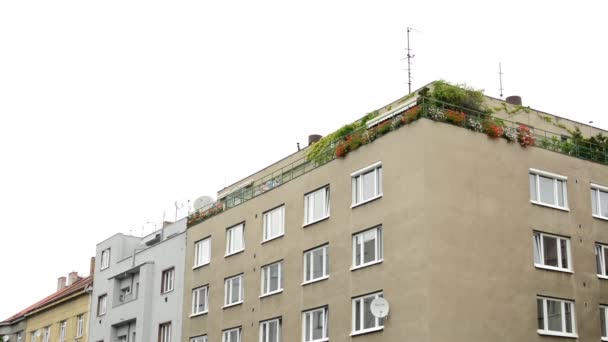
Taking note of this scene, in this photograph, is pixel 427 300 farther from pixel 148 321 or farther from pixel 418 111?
pixel 148 321

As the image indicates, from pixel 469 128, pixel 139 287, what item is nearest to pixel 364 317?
pixel 469 128

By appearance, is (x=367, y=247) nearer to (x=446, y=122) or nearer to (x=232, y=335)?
(x=446, y=122)

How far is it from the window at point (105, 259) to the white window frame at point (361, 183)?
27.4 meters

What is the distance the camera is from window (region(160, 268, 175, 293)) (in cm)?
5544

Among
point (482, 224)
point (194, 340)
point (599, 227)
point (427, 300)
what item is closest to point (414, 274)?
point (427, 300)

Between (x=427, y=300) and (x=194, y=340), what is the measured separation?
62.4ft

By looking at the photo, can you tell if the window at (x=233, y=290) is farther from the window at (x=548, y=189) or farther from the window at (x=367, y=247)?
the window at (x=548, y=189)

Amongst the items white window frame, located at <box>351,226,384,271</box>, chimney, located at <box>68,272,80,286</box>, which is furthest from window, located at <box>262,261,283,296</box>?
chimney, located at <box>68,272,80,286</box>

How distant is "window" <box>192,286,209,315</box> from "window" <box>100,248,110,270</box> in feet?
44.5

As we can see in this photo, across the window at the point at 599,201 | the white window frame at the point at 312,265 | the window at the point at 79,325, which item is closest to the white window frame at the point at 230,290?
the white window frame at the point at 312,265

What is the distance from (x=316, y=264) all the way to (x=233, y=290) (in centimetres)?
751

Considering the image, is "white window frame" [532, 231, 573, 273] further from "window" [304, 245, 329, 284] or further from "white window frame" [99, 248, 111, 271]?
"white window frame" [99, 248, 111, 271]

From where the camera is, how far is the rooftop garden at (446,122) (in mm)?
39531

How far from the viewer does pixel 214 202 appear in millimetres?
53625
